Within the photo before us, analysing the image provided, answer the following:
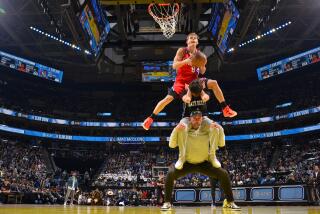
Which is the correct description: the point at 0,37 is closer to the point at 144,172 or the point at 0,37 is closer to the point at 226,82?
the point at 144,172

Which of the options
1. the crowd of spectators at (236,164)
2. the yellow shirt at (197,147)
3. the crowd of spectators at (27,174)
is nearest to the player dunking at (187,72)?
the yellow shirt at (197,147)

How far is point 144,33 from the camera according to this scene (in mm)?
16406

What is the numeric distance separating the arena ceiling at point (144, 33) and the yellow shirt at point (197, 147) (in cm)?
669

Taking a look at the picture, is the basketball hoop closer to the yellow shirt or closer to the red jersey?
the red jersey

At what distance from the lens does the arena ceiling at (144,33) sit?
51.0 feet

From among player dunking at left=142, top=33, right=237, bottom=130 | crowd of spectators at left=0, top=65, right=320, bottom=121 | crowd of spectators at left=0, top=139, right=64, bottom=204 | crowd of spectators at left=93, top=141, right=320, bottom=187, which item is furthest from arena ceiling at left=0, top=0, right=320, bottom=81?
crowd of spectators at left=0, top=139, right=64, bottom=204

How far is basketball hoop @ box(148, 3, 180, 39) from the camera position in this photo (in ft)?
42.9

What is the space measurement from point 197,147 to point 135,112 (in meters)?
36.2

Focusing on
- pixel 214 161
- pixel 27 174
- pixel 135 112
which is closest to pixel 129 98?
pixel 135 112

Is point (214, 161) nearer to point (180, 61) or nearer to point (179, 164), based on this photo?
point (179, 164)

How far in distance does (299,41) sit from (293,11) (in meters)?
7.05

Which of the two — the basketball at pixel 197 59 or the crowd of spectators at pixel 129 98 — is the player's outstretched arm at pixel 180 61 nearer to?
the basketball at pixel 197 59

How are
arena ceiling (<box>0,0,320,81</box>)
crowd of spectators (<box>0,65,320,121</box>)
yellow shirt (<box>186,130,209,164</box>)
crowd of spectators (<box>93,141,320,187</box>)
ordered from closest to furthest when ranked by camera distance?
yellow shirt (<box>186,130,209,164</box>), arena ceiling (<box>0,0,320,81</box>), crowd of spectators (<box>93,141,320,187</box>), crowd of spectators (<box>0,65,320,121</box>)

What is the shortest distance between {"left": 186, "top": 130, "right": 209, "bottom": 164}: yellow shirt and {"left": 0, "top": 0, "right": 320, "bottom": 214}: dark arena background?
1122 cm
